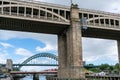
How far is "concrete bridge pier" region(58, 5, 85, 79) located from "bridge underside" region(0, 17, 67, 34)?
12.0ft

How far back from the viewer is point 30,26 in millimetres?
70500

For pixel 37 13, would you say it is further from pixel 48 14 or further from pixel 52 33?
pixel 52 33

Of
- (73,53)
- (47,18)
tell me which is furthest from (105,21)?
(47,18)

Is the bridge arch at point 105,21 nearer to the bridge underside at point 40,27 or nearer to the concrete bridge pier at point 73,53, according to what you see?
the bridge underside at point 40,27

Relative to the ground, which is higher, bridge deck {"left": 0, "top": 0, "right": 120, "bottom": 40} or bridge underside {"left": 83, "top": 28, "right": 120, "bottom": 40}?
bridge deck {"left": 0, "top": 0, "right": 120, "bottom": 40}

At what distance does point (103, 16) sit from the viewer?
77.1 metres

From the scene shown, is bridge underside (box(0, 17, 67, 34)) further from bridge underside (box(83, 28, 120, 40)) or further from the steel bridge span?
bridge underside (box(83, 28, 120, 40))

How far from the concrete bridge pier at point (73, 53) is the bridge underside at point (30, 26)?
3.66 meters

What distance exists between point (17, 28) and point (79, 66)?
22.4 m

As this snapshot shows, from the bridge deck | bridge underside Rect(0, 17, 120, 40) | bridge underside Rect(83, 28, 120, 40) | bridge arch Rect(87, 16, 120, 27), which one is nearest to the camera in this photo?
the bridge deck

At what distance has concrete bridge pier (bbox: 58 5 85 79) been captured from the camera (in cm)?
6531

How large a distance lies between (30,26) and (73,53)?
15.7 metres

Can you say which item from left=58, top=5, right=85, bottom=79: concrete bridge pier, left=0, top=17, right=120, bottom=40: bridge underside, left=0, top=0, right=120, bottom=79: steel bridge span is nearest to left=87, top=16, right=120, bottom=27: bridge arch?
left=0, top=0, right=120, bottom=79: steel bridge span

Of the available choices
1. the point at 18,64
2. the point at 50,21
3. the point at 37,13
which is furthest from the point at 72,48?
the point at 18,64
